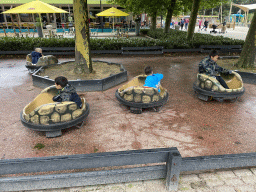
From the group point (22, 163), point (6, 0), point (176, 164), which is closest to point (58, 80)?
point (22, 163)

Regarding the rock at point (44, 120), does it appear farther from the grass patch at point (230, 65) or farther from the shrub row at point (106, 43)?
the shrub row at point (106, 43)

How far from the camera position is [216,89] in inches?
208

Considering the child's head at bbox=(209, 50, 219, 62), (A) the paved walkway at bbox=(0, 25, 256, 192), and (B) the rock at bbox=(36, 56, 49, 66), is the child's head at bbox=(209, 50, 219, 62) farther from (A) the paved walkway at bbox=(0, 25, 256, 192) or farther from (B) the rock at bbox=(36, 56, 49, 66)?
(B) the rock at bbox=(36, 56, 49, 66)

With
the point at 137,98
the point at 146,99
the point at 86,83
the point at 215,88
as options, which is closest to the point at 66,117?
the point at 137,98

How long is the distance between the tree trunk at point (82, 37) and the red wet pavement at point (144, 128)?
4.74 ft

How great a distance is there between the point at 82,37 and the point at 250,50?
6914 millimetres

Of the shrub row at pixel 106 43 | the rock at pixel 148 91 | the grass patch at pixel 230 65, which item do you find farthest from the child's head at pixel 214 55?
the shrub row at pixel 106 43

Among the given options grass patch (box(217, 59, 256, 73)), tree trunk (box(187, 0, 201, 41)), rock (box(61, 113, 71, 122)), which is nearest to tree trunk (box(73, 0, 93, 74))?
rock (box(61, 113, 71, 122))

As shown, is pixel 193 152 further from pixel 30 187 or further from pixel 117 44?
pixel 117 44

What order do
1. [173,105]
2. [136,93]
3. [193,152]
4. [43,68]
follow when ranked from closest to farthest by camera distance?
[193,152] → [136,93] → [173,105] → [43,68]

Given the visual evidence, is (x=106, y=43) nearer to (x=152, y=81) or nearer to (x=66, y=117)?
(x=152, y=81)

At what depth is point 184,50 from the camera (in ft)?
41.2

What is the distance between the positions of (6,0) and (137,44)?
22222 millimetres

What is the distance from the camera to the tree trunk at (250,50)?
A: 25.6 feet
